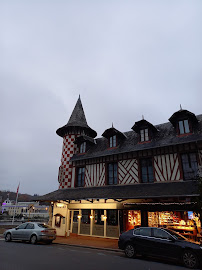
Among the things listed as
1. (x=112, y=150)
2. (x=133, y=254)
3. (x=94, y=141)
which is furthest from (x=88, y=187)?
(x=133, y=254)

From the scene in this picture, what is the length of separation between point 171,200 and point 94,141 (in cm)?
936

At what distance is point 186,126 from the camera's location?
13078mm

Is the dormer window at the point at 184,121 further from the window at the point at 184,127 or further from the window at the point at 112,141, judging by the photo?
the window at the point at 112,141

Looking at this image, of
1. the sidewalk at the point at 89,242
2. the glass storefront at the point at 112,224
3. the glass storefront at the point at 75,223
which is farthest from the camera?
the glass storefront at the point at 75,223

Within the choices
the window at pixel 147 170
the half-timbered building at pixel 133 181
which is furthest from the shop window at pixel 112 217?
the window at pixel 147 170

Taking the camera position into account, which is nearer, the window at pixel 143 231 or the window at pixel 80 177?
the window at pixel 143 231

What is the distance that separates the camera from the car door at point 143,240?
25.5 ft

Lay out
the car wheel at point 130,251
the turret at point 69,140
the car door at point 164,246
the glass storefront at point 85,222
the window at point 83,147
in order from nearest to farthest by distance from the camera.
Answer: the car door at point 164,246, the car wheel at point 130,251, the glass storefront at point 85,222, the turret at point 69,140, the window at point 83,147

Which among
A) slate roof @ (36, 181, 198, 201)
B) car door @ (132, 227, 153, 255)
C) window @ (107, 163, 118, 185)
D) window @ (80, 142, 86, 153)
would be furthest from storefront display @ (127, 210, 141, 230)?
window @ (80, 142, 86, 153)

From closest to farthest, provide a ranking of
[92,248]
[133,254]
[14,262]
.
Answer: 1. [14,262]
2. [133,254]
3. [92,248]

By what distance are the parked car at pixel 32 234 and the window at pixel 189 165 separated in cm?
894

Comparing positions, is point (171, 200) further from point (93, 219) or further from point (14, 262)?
point (14, 262)

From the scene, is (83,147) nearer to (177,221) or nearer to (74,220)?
(74,220)

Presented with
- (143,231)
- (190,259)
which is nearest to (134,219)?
(143,231)
